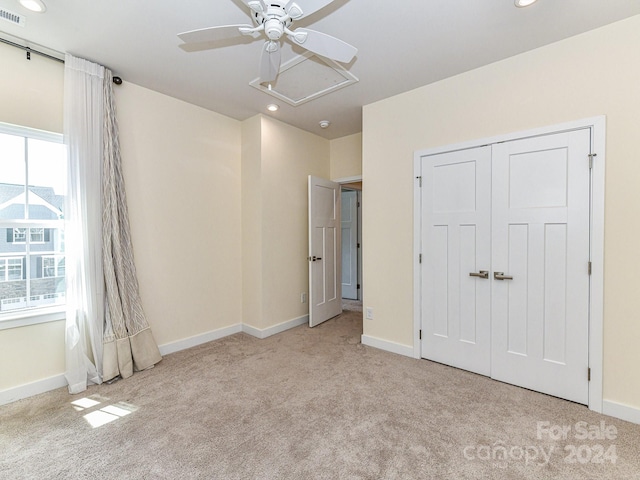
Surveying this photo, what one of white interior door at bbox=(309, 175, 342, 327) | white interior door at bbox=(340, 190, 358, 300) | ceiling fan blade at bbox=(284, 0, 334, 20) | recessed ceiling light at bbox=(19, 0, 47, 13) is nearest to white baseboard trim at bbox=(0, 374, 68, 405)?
white interior door at bbox=(309, 175, 342, 327)

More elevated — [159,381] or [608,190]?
[608,190]

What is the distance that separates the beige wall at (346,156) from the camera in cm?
431

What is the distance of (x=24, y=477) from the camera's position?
1.55m

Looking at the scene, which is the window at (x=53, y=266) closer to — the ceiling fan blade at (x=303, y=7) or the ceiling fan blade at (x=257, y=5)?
the ceiling fan blade at (x=257, y=5)

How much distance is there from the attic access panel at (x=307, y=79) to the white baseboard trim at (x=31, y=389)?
3059 mm

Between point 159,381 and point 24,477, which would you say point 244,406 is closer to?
point 159,381

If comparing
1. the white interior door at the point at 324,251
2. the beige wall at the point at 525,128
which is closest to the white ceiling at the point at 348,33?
the beige wall at the point at 525,128

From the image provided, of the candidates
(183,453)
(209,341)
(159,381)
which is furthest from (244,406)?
(209,341)

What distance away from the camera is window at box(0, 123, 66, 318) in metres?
2.28

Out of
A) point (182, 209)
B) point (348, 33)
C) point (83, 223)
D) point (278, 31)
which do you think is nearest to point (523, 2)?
point (348, 33)

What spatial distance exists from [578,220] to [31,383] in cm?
432

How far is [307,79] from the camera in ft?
9.07

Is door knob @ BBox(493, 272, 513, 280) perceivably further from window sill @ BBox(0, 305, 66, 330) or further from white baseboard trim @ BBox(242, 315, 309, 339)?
window sill @ BBox(0, 305, 66, 330)

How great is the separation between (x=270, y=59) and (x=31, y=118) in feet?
6.46
